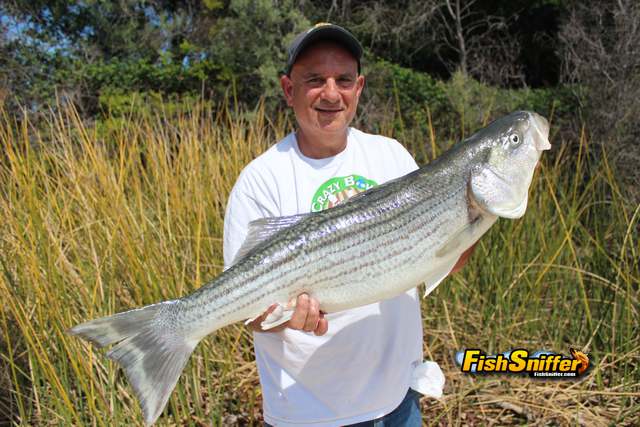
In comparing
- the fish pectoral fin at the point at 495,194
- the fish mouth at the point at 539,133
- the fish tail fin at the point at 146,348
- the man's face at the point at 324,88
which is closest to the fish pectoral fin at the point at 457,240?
the fish pectoral fin at the point at 495,194

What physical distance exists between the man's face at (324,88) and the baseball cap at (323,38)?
0.02 meters

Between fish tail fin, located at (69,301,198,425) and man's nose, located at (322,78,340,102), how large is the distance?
42.8 inches

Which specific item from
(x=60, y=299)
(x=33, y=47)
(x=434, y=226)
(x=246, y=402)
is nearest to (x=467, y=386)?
(x=246, y=402)

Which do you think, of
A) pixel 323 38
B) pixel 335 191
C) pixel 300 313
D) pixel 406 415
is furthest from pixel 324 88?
pixel 406 415

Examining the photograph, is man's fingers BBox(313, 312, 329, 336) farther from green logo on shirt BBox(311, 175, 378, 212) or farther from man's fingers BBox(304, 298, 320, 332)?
green logo on shirt BBox(311, 175, 378, 212)

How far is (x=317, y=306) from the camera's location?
1924 millimetres

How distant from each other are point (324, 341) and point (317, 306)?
0.76 ft

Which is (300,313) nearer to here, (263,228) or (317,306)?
(317,306)

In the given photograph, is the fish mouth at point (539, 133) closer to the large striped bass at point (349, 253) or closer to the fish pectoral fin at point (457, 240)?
the large striped bass at point (349, 253)

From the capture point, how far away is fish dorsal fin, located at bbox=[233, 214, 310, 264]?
2.00 m

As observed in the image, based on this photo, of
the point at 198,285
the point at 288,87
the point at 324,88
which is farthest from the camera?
the point at 198,285

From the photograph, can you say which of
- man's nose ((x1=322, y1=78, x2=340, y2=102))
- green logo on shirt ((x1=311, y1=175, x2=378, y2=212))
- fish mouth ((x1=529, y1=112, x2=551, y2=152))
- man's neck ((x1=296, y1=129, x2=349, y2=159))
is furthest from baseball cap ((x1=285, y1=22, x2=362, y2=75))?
fish mouth ((x1=529, y1=112, x2=551, y2=152))

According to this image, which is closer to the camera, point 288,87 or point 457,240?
point 457,240

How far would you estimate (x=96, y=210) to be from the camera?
158 inches
